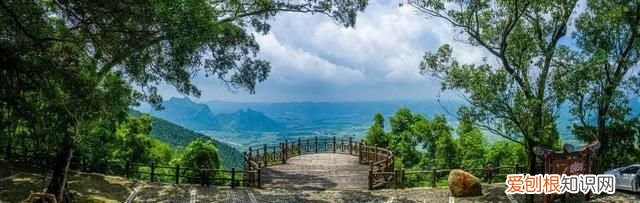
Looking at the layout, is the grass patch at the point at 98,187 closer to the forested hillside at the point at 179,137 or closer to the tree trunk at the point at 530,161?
the tree trunk at the point at 530,161

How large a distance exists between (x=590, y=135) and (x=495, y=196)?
206 inches

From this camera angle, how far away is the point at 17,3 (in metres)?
8.23

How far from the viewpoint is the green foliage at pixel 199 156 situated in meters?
25.8

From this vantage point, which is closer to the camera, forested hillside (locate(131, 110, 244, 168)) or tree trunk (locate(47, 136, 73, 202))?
tree trunk (locate(47, 136, 73, 202))

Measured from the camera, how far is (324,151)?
30.5 metres

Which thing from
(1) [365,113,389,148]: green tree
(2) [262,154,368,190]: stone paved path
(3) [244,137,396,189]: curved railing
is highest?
(1) [365,113,389,148]: green tree

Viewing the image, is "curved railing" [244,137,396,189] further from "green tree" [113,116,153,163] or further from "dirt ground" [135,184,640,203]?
"green tree" [113,116,153,163]

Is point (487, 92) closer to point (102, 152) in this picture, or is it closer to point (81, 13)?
point (81, 13)

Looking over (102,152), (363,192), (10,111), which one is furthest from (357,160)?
(10,111)

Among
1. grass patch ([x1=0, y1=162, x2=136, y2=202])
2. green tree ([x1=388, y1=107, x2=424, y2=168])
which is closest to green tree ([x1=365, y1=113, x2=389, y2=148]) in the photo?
green tree ([x1=388, y1=107, x2=424, y2=168])

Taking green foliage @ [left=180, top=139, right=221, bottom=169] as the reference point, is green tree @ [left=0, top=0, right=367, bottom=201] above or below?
above

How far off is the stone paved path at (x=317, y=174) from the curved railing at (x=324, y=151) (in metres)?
0.52

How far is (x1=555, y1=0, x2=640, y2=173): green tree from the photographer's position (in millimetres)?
14430

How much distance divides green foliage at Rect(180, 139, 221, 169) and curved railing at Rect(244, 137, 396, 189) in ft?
7.00
